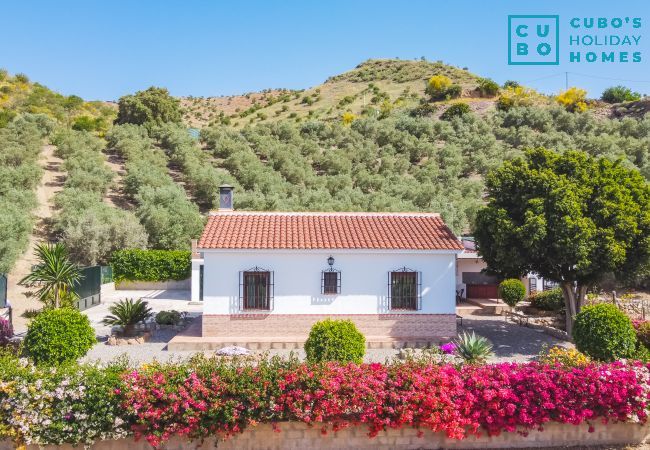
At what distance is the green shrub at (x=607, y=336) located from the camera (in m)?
12.9

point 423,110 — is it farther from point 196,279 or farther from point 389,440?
point 389,440

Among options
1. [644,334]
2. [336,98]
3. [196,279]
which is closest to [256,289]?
[644,334]

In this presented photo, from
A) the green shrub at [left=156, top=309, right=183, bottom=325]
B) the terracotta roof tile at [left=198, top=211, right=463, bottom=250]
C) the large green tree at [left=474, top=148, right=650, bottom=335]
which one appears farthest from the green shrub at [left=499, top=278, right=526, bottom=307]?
the green shrub at [left=156, top=309, right=183, bottom=325]

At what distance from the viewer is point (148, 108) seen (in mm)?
63000

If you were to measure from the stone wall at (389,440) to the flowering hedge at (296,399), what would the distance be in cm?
21

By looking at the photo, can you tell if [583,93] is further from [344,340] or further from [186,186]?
[344,340]

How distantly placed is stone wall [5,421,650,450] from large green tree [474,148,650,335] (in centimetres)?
659

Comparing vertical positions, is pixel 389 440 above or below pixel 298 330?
below

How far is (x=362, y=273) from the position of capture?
56.7 ft

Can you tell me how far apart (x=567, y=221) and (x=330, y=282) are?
25.1 feet

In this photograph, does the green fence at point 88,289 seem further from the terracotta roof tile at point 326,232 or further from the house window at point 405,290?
the house window at point 405,290

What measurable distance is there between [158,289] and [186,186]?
52.4 ft

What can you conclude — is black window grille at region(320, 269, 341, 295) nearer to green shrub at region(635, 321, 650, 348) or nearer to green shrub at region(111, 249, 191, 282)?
green shrub at region(635, 321, 650, 348)

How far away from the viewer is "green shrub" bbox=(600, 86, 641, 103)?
234ft
